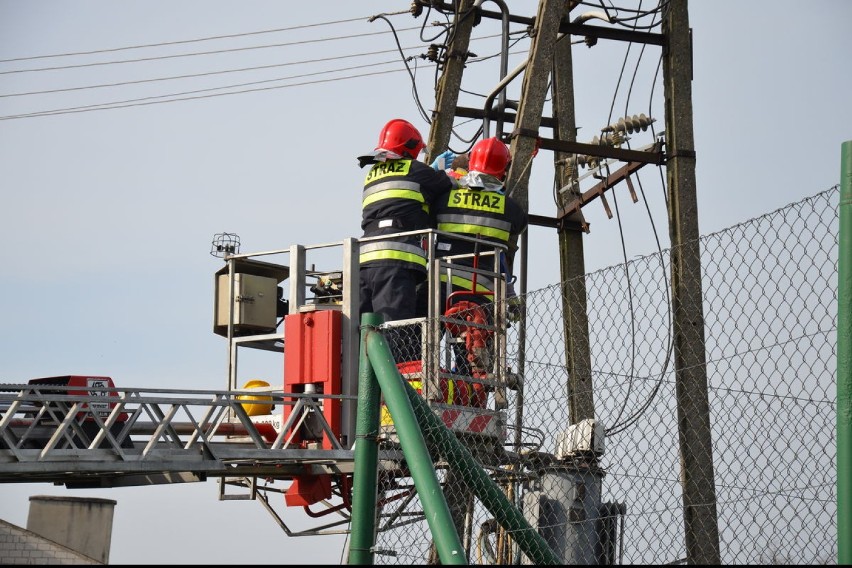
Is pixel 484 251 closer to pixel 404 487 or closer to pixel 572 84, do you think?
pixel 404 487

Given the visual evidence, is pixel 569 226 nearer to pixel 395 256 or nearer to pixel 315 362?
pixel 395 256

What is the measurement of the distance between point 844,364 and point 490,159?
696 centimetres

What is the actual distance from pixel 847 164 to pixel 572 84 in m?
10.4

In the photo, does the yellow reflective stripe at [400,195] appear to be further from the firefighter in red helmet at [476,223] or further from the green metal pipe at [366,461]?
the green metal pipe at [366,461]

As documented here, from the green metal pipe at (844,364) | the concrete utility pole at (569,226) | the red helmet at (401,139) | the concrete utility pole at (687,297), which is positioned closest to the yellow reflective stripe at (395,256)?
the red helmet at (401,139)

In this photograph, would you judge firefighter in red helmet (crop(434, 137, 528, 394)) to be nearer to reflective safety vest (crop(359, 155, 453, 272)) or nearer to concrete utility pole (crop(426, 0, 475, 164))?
reflective safety vest (crop(359, 155, 453, 272))

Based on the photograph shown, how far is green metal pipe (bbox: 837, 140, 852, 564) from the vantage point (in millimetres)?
5293

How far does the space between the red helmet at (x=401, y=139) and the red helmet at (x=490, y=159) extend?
52cm

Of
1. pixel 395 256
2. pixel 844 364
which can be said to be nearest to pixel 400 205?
pixel 395 256

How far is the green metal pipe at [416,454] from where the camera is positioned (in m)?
5.86

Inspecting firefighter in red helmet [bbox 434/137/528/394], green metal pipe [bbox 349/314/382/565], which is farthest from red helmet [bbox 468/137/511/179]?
green metal pipe [bbox 349/314/382/565]

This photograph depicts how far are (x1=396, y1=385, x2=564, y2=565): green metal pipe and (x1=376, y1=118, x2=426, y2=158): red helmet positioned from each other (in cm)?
532

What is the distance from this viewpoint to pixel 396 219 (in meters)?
11.5

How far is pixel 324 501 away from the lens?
37.3ft
